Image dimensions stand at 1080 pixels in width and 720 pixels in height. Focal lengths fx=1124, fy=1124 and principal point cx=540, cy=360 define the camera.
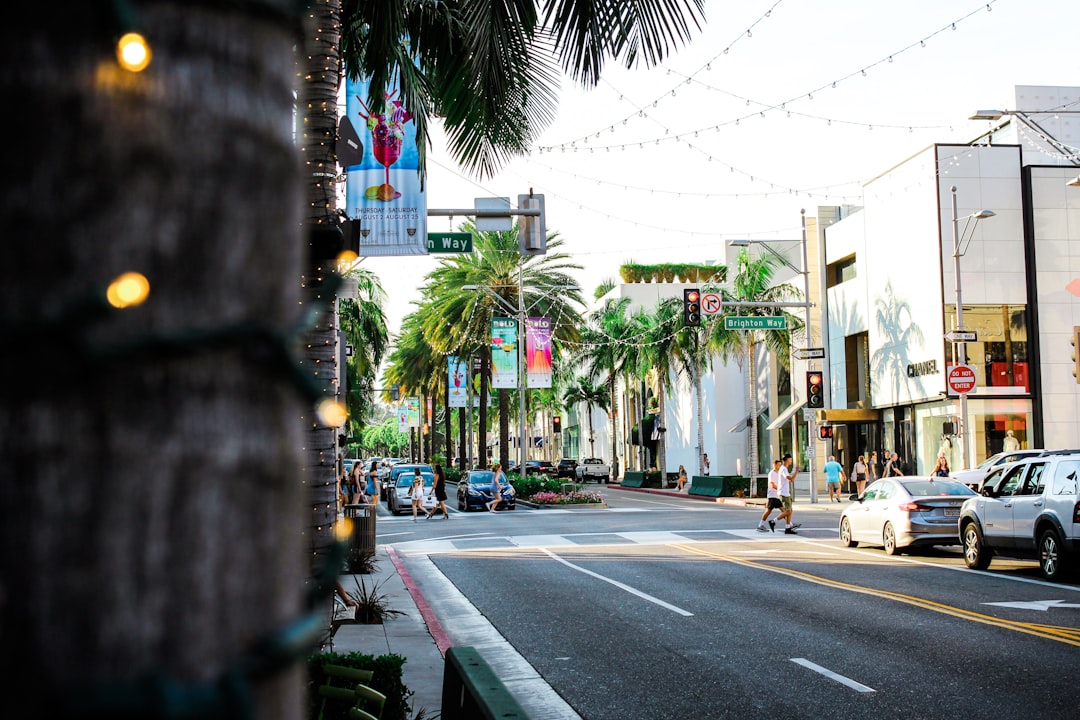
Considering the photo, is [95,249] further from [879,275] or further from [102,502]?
[879,275]

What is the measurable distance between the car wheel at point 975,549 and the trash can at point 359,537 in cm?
1029

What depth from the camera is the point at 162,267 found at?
127cm

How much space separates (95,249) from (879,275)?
5083 centimetres

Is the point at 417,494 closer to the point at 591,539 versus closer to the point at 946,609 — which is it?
the point at 591,539

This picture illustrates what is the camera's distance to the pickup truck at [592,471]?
8219cm

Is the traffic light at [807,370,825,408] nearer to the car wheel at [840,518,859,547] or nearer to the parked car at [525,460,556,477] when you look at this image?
the car wheel at [840,518,859,547]

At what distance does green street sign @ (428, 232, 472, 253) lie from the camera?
2230 centimetres

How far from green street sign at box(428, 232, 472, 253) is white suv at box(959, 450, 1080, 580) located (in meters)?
10.7

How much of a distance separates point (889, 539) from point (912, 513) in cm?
91

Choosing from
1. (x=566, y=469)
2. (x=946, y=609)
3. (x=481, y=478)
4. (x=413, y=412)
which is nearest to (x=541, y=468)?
(x=566, y=469)

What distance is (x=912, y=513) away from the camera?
21.3 m

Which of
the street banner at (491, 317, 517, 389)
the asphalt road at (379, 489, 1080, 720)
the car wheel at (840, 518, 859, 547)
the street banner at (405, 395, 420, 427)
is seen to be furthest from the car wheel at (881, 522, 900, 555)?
the street banner at (405, 395, 420, 427)

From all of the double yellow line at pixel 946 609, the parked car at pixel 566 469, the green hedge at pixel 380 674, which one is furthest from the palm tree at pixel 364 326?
the green hedge at pixel 380 674

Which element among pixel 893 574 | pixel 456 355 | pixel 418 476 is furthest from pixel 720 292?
pixel 893 574
